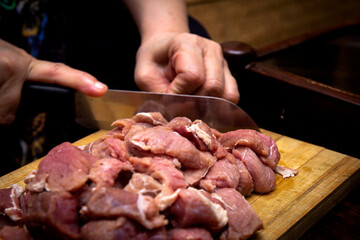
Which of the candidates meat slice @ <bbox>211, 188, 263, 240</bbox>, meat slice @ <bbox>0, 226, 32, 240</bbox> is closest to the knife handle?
meat slice @ <bbox>211, 188, 263, 240</bbox>

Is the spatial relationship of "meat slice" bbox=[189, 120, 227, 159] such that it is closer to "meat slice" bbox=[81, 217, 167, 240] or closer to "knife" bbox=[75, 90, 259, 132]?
"knife" bbox=[75, 90, 259, 132]

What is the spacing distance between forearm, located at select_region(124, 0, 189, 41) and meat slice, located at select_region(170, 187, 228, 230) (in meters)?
1.75

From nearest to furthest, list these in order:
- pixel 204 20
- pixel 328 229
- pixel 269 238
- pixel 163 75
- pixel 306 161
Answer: pixel 269 238 < pixel 328 229 < pixel 306 161 < pixel 163 75 < pixel 204 20

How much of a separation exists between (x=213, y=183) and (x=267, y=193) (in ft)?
1.25

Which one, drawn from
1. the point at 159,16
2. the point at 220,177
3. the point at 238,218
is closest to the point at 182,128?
the point at 220,177

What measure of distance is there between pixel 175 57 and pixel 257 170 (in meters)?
0.98

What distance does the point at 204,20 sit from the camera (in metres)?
4.95

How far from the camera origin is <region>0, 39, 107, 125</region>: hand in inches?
86.7

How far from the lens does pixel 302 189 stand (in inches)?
77.2

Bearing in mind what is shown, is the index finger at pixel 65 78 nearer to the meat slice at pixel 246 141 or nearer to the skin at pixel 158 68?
the skin at pixel 158 68

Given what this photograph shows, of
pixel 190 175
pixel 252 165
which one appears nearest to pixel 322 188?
pixel 252 165

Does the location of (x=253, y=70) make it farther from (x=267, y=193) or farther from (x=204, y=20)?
(x=204, y=20)

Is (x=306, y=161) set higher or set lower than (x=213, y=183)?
lower

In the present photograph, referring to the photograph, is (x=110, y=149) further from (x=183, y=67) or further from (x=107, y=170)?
(x=183, y=67)
